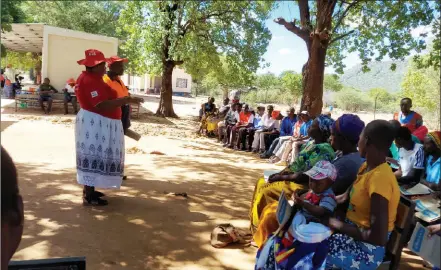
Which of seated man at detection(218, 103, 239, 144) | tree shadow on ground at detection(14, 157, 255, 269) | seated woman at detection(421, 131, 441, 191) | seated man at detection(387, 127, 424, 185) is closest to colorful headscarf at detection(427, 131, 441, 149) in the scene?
seated woman at detection(421, 131, 441, 191)

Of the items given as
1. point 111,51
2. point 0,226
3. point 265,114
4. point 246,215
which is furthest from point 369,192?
point 111,51

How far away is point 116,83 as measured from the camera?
4.30 m

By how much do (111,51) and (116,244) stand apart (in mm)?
13867

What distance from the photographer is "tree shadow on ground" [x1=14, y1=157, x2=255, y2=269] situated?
9.95 ft

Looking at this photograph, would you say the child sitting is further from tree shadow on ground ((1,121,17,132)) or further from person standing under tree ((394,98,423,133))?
tree shadow on ground ((1,121,17,132))

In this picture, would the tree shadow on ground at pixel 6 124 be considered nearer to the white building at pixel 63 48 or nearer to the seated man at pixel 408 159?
the white building at pixel 63 48

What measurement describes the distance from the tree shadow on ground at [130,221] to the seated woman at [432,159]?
198cm

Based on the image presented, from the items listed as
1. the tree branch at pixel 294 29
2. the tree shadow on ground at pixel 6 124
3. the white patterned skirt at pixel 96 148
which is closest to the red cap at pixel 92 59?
the white patterned skirt at pixel 96 148

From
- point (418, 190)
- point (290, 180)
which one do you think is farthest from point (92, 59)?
point (418, 190)

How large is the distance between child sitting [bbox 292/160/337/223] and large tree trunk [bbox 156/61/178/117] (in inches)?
587

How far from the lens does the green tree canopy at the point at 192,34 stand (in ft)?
49.6

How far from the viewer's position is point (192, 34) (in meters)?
15.7

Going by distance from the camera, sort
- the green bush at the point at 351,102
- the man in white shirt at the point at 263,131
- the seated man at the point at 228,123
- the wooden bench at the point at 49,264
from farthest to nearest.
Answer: the green bush at the point at 351,102, the seated man at the point at 228,123, the man in white shirt at the point at 263,131, the wooden bench at the point at 49,264

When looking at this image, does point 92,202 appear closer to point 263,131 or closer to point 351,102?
point 263,131
